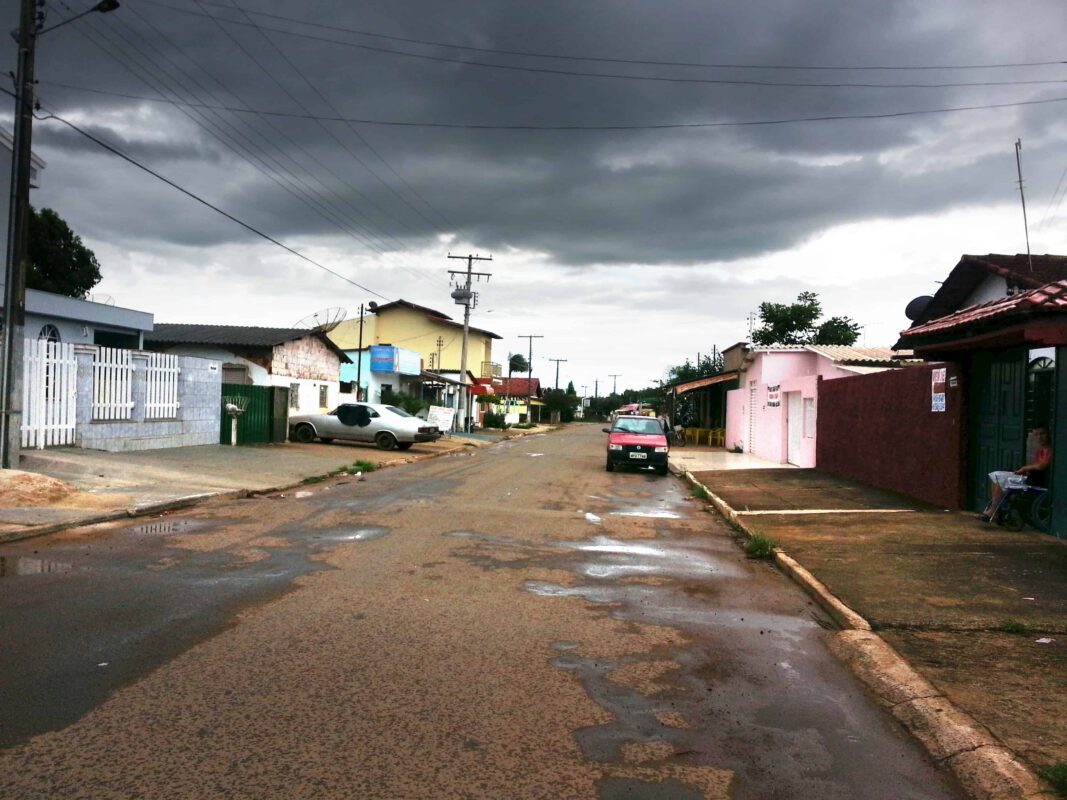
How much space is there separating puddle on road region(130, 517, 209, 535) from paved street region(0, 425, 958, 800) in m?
0.67

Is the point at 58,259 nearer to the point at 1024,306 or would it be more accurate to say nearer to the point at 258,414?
the point at 258,414

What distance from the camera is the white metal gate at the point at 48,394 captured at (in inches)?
619

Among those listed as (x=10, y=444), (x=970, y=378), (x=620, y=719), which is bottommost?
(x=620, y=719)

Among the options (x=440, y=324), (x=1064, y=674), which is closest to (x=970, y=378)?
(x=1064, y=674)

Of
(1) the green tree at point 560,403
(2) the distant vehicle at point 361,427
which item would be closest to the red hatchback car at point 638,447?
(2) the distant vehicle at point 361,427

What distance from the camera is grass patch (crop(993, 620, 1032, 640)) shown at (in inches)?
246

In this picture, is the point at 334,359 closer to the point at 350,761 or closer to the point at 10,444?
the point at 10,444

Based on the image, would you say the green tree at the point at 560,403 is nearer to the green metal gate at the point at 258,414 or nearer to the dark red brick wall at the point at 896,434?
the green metal gate at the point at 258,414

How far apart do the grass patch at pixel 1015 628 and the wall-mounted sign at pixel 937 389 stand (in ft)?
25.9

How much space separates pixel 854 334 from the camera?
178ft

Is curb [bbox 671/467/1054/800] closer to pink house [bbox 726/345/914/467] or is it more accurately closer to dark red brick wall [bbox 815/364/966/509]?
dark red brick wall [bbox 815/364/966/509]

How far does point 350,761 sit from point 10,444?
11490 millimetres

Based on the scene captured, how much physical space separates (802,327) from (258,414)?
129ft

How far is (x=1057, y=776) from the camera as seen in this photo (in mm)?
3754
